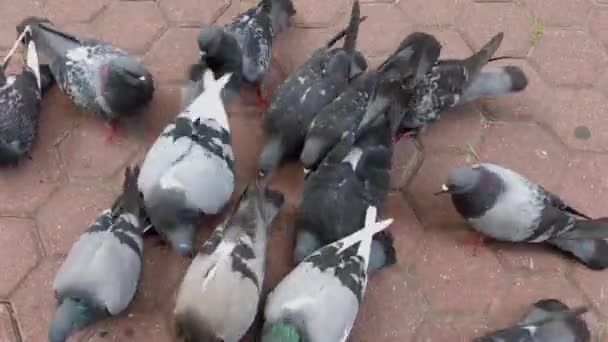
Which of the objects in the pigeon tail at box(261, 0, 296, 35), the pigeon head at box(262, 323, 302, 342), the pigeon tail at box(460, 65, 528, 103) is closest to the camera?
the pigeon head at box(262, 323, 302, 342)

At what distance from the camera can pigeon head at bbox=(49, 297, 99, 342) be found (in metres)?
2.84

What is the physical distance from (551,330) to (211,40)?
5.91 ft

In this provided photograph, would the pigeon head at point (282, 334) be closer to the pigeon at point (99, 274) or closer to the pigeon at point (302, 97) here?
the pigeon at point (99, 274)

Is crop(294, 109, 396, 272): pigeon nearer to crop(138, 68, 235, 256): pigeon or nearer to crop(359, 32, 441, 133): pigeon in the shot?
crop(359, 32, 441, 133): pigeon

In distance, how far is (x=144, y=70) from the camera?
3518 mm

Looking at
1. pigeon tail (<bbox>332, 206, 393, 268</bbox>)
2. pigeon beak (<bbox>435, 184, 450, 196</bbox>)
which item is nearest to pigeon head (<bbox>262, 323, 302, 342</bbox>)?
pigeon tail (<bbox>332, 206, 393, 268</bbox>)

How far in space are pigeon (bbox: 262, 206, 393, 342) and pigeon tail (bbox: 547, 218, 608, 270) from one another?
2.57 ft

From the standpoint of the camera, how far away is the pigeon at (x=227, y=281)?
278 cm

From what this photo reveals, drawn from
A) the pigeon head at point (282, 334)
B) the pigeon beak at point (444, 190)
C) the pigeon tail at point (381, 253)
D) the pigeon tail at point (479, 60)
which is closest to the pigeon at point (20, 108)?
the pigeon head at point (282, 334)

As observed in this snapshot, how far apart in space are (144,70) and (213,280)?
45.3 inches

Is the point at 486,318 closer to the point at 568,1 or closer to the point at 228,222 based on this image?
the point at 228,222

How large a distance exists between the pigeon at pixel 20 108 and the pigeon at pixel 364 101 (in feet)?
3.94

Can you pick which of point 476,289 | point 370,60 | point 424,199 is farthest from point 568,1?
point 476,289

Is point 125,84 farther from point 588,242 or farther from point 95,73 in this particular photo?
point 588,242
